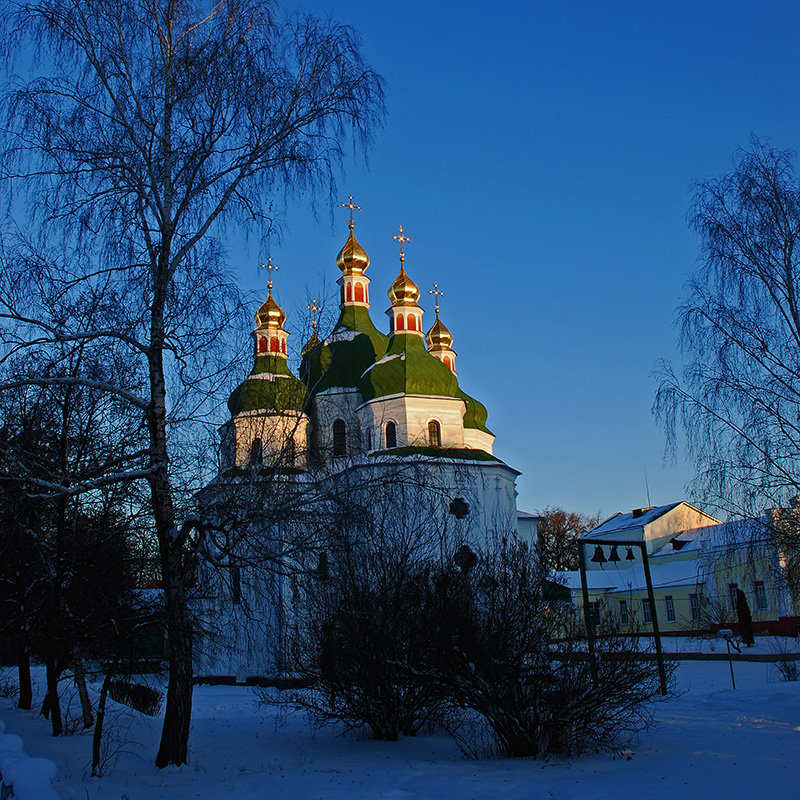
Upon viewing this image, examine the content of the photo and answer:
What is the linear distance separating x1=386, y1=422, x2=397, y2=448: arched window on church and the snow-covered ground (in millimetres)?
15332

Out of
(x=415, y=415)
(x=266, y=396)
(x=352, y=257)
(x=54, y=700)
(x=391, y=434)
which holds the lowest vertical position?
(x=54, y=700)

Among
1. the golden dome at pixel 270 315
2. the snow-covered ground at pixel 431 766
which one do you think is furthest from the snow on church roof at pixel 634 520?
the snow-covered ground at pixel 431 766

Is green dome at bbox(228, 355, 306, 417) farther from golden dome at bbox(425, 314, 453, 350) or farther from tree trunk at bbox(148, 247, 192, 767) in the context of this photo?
golden dome at bbox(425, 314, 453, 350)

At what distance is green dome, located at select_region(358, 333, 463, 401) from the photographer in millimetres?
27984

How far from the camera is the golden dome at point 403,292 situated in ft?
104

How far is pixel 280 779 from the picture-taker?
338 inches

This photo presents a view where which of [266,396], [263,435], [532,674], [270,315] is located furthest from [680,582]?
[263,435]

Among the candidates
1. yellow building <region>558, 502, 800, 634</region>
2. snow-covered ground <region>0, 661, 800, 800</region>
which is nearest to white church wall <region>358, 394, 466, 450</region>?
yellow building <region>558, 502, 800, 634</region>

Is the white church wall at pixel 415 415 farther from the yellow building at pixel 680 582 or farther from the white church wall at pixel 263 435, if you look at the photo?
the white church wall at pixel 263 435

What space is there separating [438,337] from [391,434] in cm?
1227

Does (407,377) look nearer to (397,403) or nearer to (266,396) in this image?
(397,403)

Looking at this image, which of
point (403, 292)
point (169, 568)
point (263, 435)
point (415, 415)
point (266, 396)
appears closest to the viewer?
point (169, 568)

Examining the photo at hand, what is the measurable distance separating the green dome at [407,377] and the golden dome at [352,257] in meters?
7.72

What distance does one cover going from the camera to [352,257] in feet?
116
